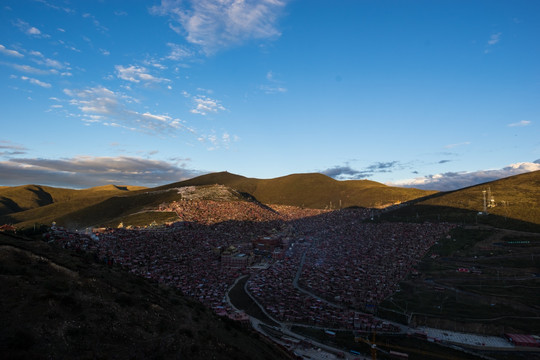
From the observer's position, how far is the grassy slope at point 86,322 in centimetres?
1114

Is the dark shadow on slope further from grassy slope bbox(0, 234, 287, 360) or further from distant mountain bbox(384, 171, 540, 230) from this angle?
grassy slope bbox(0, 234, 287, 360)

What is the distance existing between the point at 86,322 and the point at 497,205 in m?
120

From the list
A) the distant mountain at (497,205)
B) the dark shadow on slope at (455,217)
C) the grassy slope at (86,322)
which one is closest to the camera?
the grassy slope at (86,322)

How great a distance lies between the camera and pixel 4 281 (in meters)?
13.7

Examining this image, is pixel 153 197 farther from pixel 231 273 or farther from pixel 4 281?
pixel 4 281

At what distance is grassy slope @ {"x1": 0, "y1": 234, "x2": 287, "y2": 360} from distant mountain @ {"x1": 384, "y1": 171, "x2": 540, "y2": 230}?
89343 mm

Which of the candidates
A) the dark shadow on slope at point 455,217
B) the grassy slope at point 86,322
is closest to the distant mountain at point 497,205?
the dark shadow on slope at point 455,217

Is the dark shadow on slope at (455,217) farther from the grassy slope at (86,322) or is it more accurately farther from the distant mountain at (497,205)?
the grassy slope at (86,322)

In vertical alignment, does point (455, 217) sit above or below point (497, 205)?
below

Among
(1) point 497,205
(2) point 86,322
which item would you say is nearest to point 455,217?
(1) point 497,205

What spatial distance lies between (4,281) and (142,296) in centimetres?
769

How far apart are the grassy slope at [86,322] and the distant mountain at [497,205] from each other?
89.3m

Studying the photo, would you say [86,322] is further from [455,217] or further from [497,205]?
[497,205]

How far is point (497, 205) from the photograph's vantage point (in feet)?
323
